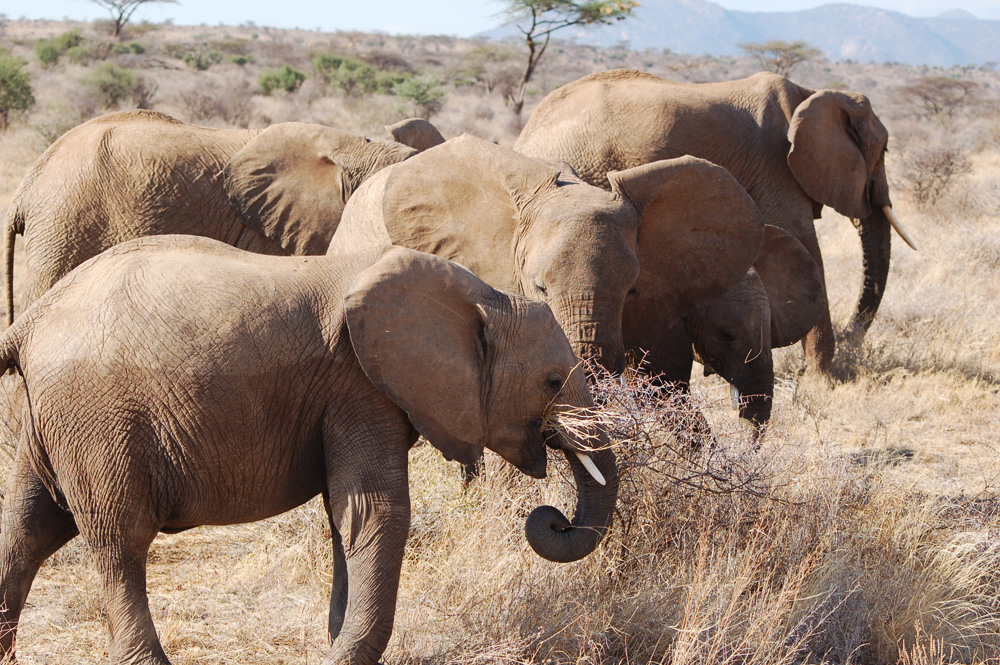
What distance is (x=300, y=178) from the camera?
6.13m

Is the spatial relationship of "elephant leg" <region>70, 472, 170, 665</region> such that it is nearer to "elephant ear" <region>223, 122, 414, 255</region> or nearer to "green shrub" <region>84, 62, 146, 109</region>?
"elephant ear" <region>223, 122, 414, 255</region>

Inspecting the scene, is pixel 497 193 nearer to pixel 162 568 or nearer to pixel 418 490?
pixel 418 490

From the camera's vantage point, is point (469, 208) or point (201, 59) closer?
point (469, 208)

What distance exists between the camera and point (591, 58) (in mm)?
81438

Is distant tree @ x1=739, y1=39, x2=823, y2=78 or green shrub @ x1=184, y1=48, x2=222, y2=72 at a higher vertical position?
distant tree @ x1=739, y1=39, x2=823, y2=78

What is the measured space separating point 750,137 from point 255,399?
5351 mm

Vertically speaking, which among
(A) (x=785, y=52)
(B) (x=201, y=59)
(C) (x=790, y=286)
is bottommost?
(B) (x=201, y=59)

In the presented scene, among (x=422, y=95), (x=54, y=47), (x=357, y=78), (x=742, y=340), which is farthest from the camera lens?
(x=54, y=47)

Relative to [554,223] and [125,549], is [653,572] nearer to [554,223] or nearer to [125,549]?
[554,223]

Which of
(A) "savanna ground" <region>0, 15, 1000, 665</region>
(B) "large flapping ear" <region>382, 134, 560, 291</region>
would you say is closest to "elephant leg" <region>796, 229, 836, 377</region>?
(A) "savanna ground" <region>0, 15, 1000, 665</region>

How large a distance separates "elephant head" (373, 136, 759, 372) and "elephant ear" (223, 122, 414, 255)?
3.80 ft

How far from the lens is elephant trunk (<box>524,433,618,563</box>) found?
11.3 feet

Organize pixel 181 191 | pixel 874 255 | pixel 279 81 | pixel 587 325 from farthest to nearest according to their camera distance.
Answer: pixel 279 81, pixel 874 255, pixel 181 191, pixel 587 325

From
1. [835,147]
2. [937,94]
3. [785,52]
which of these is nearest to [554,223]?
[835,147]
